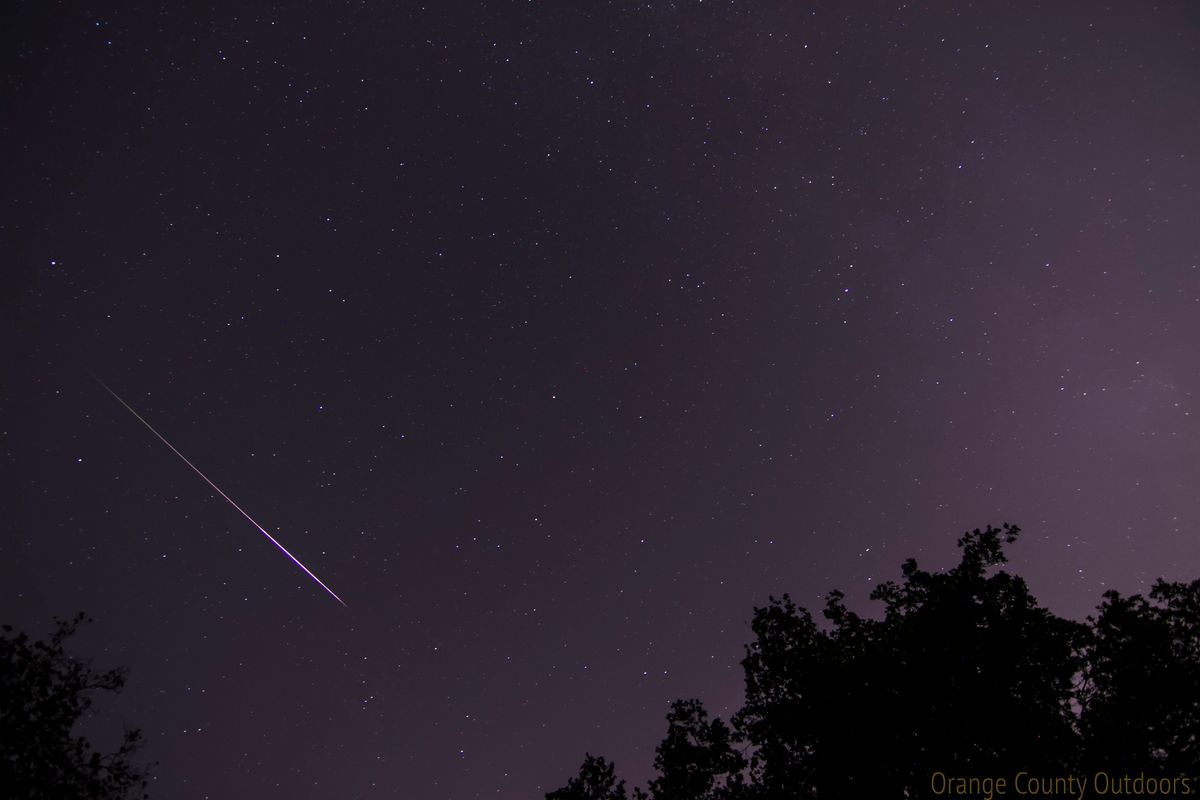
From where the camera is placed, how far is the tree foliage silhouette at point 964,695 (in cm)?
1100

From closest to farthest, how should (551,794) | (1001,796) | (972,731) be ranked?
(1001,796) < (972,731) < (551,794)

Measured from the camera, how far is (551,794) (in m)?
15.1

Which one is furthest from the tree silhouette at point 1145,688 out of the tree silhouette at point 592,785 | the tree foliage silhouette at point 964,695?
the tree silhouette at point 592,785

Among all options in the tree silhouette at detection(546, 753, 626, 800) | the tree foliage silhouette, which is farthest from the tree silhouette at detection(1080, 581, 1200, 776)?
the tree silhouette at detection(546, 753, 626, 800)

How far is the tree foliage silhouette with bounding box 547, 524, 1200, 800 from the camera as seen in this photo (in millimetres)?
11000

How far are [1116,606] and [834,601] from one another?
5.11 m

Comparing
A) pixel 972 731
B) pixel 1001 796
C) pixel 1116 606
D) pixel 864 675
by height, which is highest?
pixel 1116 606

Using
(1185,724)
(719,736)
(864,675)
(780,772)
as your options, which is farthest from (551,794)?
(1185,724)

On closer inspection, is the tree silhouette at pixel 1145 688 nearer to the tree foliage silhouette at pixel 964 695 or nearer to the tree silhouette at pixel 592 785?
the tree foliage silhouette at pixel 964 695

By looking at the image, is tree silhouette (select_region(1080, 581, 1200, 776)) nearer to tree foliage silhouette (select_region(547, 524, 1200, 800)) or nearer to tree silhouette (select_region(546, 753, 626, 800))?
tree foliage silhouette (select_region(547, 524, 1200, 800))

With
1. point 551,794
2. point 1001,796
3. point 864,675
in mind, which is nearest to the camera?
point 1001,796

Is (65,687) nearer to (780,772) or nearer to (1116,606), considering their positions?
(780,772)

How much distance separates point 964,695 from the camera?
451 inches

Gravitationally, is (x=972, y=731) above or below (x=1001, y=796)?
above
